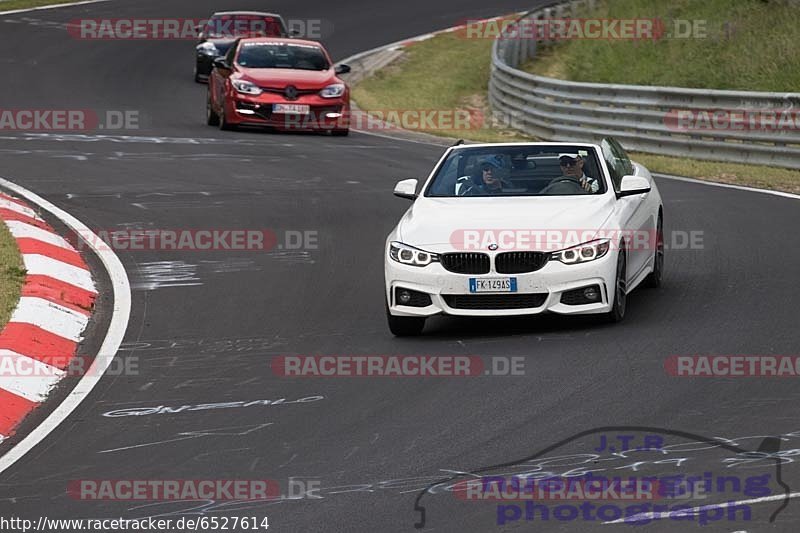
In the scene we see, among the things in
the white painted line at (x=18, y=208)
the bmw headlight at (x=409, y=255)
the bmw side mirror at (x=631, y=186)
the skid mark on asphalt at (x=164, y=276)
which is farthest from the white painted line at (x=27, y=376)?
the white painted line at (x=18, y=208)

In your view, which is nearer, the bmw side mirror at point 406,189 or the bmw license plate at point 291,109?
the bmw side mirror at point 406,189

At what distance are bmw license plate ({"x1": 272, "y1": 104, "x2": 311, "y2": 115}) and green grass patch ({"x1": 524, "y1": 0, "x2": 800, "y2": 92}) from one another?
794 cm

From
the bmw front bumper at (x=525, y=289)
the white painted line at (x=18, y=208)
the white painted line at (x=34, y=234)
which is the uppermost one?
the bmw front bumper at (x=525, y=289)

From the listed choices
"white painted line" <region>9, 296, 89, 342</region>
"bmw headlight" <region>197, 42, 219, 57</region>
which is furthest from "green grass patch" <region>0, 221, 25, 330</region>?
"bmw headlight" <region>197, 42, 219, 57</region>

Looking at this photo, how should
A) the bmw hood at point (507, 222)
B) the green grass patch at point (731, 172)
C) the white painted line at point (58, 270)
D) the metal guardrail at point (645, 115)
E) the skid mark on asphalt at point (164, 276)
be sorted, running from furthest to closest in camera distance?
the metal guardrail at point (645, 115) < the green grass patch at point (731, 172) < the skid mark on asphalt at point (164, 276) < the white painted line at point (58, 270) < the bmw hood at point (507, 222)

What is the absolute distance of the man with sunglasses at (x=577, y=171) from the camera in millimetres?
11938

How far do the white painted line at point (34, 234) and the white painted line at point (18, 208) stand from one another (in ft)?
2.10

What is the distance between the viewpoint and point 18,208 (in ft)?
51.4

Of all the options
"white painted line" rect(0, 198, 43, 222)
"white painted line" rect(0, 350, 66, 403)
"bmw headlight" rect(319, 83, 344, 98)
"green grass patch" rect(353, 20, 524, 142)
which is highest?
"white painted line" rect(0, 350, 66, 403)

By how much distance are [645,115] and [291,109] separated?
218 inches

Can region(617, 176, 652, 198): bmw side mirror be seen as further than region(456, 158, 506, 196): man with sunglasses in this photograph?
No

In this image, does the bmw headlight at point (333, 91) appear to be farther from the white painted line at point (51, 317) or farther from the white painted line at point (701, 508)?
the white painted line at point (701, 508)

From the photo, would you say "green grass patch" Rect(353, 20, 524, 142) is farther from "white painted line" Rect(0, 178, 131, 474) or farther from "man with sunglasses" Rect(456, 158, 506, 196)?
"man with sunglasses" Rect(456, 158, 506, 196)

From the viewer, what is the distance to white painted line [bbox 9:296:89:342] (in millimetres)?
11164
